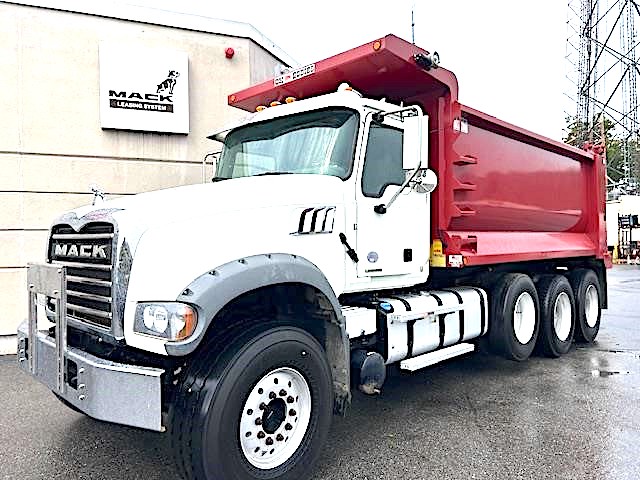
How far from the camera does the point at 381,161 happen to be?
4.55 metres

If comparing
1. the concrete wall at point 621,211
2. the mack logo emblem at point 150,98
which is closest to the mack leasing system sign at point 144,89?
the mack logo emblem at point 150,98

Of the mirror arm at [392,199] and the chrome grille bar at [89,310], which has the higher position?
the mirror arm at [392,199]

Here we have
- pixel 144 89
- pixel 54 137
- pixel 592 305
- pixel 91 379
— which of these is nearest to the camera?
pixel 91 379

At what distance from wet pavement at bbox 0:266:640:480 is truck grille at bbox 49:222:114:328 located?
3.59ft

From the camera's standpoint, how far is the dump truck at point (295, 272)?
3.10 m

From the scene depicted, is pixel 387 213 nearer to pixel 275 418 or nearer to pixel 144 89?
pixel 275 418

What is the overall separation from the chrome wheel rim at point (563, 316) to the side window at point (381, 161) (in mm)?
3732

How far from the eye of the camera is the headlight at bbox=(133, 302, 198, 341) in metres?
2.97

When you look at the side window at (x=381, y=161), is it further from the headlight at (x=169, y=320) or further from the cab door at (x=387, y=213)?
the headlight at (x=169, y=320)

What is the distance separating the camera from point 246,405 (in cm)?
325

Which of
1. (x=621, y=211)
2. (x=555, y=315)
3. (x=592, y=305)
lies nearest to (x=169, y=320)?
(x=555, y=315)

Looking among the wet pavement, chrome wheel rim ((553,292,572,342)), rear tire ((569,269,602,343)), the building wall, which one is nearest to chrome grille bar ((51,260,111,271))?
the wet pavement

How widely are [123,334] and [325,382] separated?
1278 mm

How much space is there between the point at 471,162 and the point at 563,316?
9.98 feet
